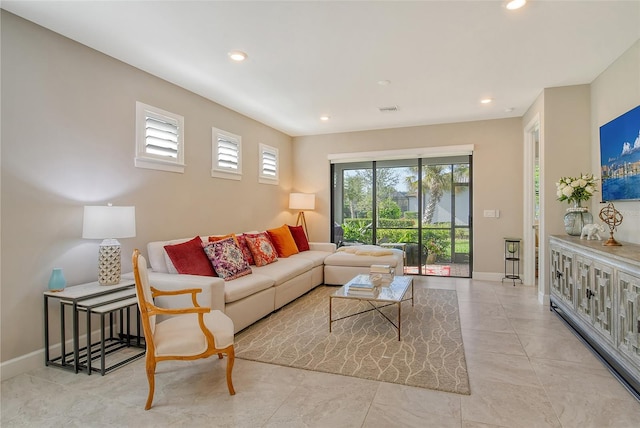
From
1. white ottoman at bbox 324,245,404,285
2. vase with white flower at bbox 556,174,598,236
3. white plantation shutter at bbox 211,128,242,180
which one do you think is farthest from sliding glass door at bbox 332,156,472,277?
white plantation shutter at bbox 211,128,242,180

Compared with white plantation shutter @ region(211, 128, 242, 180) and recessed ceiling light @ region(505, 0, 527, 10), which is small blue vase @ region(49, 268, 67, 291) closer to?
white plantation shutter @ region(211, 128, 242, 180)

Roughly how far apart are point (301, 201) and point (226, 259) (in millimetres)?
2983

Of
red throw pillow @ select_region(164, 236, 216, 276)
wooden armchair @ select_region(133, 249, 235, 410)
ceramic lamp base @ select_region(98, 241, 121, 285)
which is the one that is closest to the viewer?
wooden armchair @ select_region(133, 249, 235, 410)

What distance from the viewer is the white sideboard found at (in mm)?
2225

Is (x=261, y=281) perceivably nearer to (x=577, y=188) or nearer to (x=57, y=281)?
(x=57, y=281)

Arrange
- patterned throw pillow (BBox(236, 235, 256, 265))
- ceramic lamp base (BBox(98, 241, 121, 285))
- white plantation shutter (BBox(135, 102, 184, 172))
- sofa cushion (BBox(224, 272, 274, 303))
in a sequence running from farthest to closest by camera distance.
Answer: patterned throw pillow (BBox(236, 235, 256, 265))
white plantation shutter (BBox(135, 102, 184, 172))
sofa cushion (BBox(224, 272, 274, 303))
ceramic lamp base (BBox(98, 241, 121, 285))

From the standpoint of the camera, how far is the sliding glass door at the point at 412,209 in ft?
19.4

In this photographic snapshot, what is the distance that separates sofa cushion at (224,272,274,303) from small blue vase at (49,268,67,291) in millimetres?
1252

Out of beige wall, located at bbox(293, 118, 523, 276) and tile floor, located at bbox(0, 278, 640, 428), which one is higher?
beige wall, located at bbox(293, 118, 523, 276)

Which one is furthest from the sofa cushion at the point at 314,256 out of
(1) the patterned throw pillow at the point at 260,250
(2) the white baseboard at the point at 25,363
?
(2) the white baseboard at the point at 25,363

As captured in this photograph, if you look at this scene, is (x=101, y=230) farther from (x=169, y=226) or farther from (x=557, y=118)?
(x=557, y=118)

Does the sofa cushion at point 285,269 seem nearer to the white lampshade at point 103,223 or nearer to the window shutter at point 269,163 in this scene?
the white lampshade at point 103,223

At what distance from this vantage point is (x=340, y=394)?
2229 mm

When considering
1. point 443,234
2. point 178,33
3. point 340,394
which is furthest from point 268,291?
point 443,234
